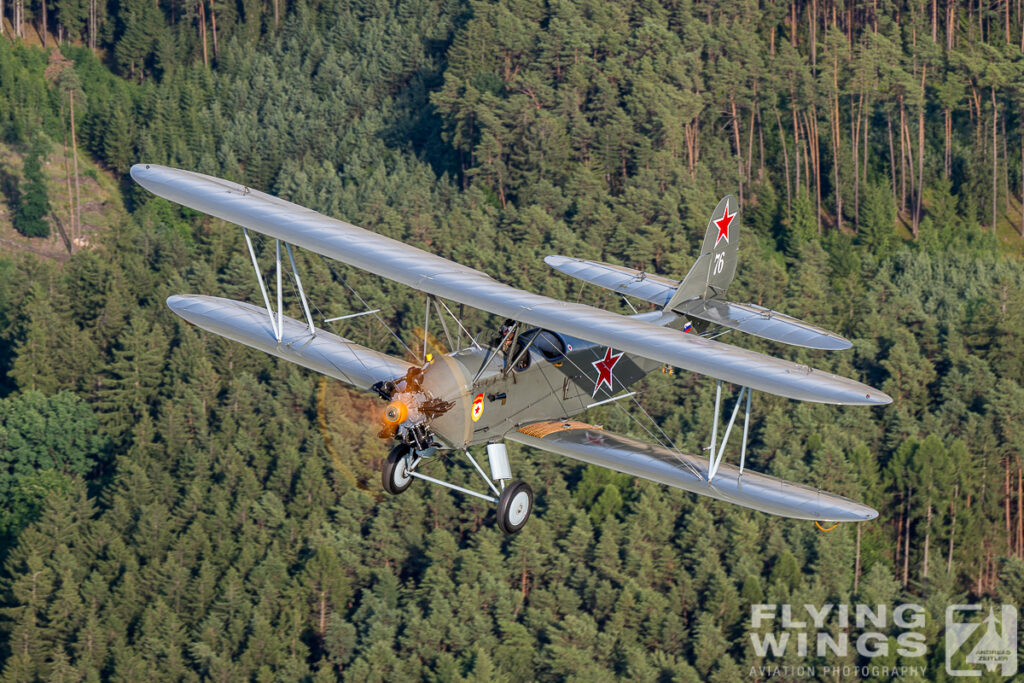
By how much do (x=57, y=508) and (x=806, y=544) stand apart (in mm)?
40435

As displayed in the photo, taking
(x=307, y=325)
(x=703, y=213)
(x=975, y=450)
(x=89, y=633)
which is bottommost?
(x=89, y=633)

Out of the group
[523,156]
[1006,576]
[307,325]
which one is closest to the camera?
[307,325]

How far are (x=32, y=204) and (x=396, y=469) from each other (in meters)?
104

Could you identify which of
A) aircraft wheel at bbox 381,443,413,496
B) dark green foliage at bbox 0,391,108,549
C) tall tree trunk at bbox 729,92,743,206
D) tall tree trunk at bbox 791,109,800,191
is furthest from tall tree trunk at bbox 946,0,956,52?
aircraft wheel at bbox 381,443,413,496

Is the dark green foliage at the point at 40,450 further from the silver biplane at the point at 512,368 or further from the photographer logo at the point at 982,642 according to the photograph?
the silver biplane at the point at 512,368

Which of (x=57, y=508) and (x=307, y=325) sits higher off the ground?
(x=307, y=325)

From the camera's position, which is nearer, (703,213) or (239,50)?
(703,213)

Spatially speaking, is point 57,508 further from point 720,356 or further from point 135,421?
point 720,356

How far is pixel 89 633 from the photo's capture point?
81938 millimetres

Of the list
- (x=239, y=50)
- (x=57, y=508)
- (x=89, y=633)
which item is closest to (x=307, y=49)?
(x=239, y=50)

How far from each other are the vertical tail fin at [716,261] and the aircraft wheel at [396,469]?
30.8 feet

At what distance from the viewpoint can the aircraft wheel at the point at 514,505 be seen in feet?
94.6

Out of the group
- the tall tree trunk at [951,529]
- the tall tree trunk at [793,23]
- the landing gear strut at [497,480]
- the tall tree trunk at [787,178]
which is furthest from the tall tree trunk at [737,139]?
the landing gear strut at [497,480]

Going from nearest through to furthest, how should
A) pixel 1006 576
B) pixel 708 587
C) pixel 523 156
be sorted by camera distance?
pixel 708 587
pixel 1006 576
pixel 523 156
